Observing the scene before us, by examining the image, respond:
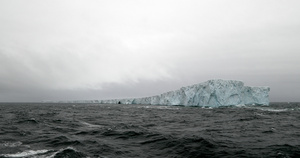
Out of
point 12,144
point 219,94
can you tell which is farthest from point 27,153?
point 219,94

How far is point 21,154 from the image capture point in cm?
1076

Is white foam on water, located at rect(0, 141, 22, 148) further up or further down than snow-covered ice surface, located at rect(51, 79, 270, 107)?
further down

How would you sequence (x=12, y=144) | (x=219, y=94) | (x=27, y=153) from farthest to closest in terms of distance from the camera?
(x=219, y=94) → (x=12, y=144) → (x=27, y=153)

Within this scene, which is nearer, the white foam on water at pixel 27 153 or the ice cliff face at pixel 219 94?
the white foam on water at pixel 27 153

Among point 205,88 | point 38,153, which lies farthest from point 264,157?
point 205,88

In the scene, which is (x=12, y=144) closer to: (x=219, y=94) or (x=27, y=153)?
(x=27, y=153)

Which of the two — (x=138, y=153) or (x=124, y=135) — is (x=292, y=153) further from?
(x=124, y=135)

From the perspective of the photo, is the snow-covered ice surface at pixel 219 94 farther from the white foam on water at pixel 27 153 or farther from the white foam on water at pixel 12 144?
the white foam on water at pixel 27 153

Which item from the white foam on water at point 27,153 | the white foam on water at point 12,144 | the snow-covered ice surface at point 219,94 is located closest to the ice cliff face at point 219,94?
the snow-covered ice surface at point 219,94

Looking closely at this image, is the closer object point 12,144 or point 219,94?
point 12,144

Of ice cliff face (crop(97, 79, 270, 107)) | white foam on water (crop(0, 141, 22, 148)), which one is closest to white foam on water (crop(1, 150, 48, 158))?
white foam on water (crop(0, 141, 22, 148))

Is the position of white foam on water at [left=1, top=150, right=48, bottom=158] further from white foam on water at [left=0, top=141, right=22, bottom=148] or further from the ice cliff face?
the ice cliff face

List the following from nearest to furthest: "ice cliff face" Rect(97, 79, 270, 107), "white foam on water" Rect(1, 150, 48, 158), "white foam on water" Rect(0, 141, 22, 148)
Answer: "white foam on water" Rect(1, 150, 48, 158), "white foam on water" Rect(0, 141, 22, 148), "ice cliff face" Rect(97, 79, 270, 107)

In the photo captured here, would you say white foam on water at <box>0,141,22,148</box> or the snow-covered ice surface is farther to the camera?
the snow-covered ice surface
